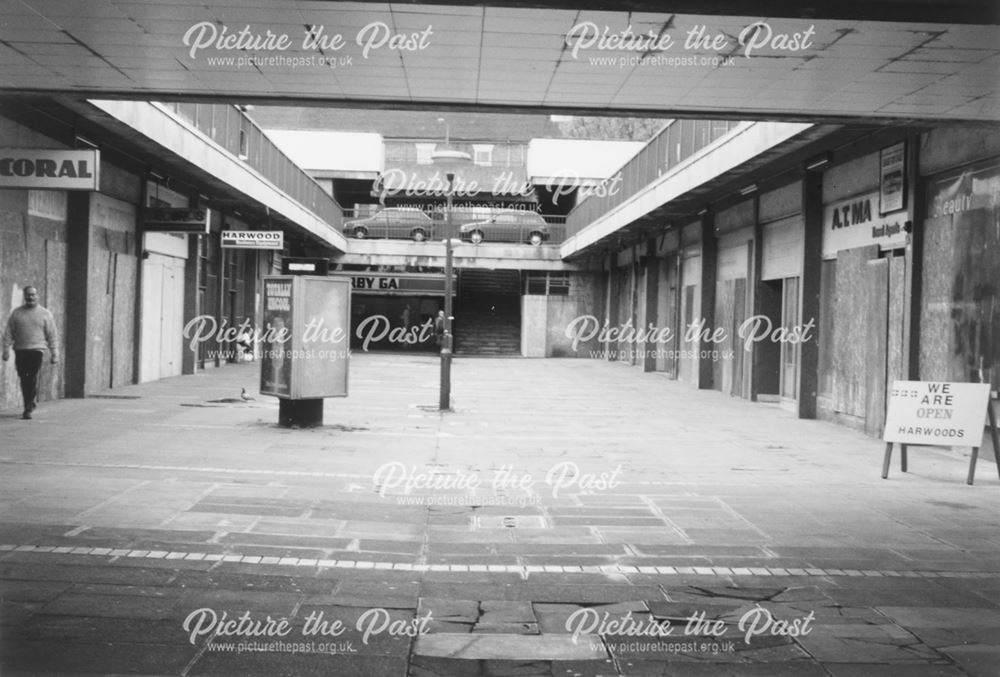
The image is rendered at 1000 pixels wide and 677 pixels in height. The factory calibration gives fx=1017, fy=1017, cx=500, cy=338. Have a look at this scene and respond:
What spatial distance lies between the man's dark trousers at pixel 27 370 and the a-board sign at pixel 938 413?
35.1 feet

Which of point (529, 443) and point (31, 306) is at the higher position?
point (31, 306)

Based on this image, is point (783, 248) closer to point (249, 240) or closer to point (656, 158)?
point (656, 158)

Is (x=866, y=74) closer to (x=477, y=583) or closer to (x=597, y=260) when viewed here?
(x=477, y=583)

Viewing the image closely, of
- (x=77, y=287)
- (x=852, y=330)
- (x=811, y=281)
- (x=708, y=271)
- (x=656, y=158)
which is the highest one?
(x=656, y=158)

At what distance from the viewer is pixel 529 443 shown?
12.9 meters

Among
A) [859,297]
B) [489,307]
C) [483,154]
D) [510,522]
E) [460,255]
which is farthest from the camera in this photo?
[483,154]

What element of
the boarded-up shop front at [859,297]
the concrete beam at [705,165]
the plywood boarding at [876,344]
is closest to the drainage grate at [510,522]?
the concrete beam at [705,165]

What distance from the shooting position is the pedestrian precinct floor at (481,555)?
4.87 m

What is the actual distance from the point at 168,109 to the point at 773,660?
47.5 feet

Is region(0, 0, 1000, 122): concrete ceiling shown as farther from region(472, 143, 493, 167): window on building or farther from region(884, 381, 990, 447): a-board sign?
region(472, 143, 493, 167): window on building

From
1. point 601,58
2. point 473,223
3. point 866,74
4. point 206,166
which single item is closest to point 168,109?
point 206,166

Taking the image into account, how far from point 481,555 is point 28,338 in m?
9.12

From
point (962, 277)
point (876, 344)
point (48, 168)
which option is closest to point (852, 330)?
point (876, 344)

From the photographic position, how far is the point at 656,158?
23.6m
